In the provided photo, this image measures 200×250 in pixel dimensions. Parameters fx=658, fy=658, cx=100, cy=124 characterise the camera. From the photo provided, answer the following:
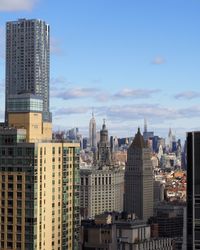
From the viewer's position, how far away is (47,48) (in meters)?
187

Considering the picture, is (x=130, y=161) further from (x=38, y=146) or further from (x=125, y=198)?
(x=38, y=146)

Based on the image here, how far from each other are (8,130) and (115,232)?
64.3m

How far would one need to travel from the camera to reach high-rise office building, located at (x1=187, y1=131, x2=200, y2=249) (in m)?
55.5

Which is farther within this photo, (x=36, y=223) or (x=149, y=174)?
(x=149, y=174)

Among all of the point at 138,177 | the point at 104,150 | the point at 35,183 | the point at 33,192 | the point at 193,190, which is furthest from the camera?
the point at 104,150

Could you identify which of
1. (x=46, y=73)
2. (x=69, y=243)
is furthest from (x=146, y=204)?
(x=69, y=243)

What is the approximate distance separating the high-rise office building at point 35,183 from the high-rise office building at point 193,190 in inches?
466

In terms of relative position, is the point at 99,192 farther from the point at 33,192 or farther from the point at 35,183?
the point at 33,192

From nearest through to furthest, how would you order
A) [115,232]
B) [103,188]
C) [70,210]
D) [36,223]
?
[36,223] < [70,210] < [115,232] < [103,188]

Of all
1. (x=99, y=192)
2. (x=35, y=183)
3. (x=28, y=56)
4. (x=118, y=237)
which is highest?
(x=28, y=56)

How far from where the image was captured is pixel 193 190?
56.2m

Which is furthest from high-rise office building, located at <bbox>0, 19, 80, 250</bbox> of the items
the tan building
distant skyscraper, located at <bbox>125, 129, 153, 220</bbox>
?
distant skyscraper, located at <bbox>125, 129, 153, 220</bbox>

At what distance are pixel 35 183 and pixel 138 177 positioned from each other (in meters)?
129

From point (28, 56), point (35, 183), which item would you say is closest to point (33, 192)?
point (35, 183)
